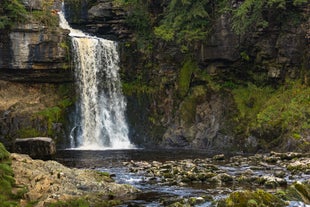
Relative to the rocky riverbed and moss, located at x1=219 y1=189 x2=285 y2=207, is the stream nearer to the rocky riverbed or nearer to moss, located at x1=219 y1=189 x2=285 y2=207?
the rocky riverbed

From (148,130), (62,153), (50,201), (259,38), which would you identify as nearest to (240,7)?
(259,38)

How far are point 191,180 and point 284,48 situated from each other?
746 inches

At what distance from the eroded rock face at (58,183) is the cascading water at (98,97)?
17615 millimetres

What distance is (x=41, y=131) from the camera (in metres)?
36.1

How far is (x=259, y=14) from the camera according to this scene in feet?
110

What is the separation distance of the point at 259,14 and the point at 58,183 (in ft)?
74.7

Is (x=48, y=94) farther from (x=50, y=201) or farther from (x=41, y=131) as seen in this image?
(x=50, y=201)

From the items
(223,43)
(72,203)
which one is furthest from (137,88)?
(72,203)

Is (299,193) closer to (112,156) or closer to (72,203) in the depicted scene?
(72,203)

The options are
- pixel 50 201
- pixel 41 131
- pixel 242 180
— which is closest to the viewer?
pixel 50 201

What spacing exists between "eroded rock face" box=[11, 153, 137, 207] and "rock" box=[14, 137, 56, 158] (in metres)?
9.80

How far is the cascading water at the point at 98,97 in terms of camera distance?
1441 inches

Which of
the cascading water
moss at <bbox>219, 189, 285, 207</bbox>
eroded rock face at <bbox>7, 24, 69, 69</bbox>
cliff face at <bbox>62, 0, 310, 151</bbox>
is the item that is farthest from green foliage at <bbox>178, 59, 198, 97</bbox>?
moss at <bbox>219, 189, 285, 207</bbox>

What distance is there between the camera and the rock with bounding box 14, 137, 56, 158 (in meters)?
28.5
